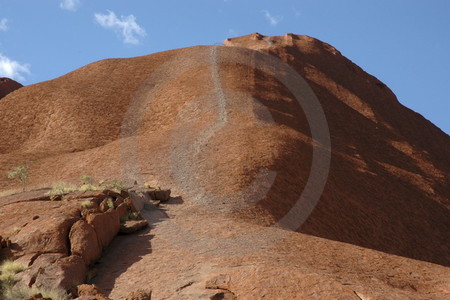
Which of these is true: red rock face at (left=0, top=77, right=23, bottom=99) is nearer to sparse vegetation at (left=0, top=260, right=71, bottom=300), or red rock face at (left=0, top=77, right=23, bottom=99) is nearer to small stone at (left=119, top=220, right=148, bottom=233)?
small stone at (left=119, top=220, right=148, bottom=233)

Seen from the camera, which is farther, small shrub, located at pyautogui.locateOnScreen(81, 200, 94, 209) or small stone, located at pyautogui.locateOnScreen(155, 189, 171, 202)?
small stone, located at pyautogui.locateOnScreen(155, 189, 171, 202)

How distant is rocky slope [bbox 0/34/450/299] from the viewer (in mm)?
13977

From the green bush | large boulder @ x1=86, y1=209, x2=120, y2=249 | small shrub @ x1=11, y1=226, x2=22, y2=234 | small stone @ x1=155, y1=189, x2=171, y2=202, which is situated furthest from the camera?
small stone @ x1=155, y1=189, x2=171, y2=202

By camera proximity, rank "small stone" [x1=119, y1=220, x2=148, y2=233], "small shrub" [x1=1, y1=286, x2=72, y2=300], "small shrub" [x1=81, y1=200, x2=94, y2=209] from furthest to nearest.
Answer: "small stone" [x1=119, y1=220, x2=148, y2=233] → "small shrub" [x1=81, y1=200, x2=94, y2=209] → "small shrub" [x1=1, y1=286, x2=72, y2=300]

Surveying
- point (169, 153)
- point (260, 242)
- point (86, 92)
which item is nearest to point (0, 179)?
point (169, 153)

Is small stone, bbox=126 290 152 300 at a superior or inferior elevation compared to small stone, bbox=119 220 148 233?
inferior

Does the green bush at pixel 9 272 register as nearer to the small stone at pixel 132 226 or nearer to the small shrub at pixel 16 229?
the small shrub at pixel 16 229

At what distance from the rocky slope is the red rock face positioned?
75.3ft

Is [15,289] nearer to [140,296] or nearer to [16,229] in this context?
[16,229]

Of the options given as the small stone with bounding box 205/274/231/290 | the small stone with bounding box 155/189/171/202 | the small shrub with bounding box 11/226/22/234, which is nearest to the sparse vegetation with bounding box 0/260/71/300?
the small shrub with bounding box 11/226/22/234

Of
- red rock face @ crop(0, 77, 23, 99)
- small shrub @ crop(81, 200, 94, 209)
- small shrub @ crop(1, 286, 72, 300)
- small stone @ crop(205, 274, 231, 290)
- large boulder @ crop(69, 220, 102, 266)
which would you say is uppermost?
red rock face @ crop(0, 77, 23, 99)

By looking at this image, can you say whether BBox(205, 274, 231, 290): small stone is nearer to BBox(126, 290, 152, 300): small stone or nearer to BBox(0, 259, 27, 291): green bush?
BBox(126, 290, 152, 300): small stone

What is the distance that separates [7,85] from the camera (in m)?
67.5

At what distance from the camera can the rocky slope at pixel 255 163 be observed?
550 inches
